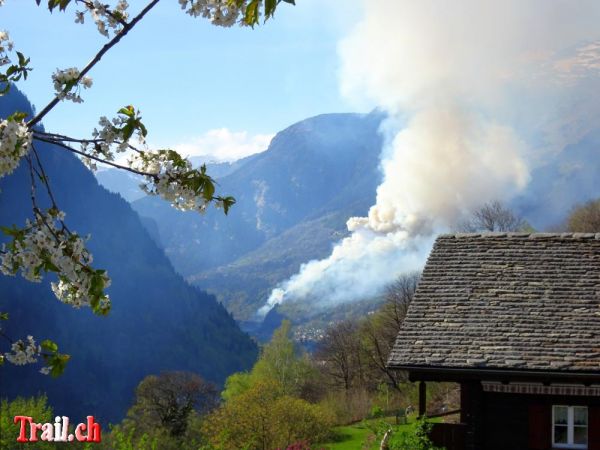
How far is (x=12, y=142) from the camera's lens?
3168 mm

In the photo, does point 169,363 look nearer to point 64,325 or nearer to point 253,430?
point 64,325

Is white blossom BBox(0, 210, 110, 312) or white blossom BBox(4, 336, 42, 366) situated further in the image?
white blossom BBox(4, 336, 42, 366)

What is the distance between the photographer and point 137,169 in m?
3.92

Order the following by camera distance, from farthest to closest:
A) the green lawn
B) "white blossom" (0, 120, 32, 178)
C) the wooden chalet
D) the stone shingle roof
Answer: the green lawn
the stone shingle roof
the wooden chalet
"white blossom" (0, 120, 32, 178)

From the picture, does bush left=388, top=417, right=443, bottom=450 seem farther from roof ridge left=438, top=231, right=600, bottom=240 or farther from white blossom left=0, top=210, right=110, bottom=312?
white blossom left=0, top=210, right=110, bottom=312

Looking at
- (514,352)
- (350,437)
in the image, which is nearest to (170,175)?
(514,352)

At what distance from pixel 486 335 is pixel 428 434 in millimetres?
2157

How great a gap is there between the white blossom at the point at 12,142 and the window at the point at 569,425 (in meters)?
12.1

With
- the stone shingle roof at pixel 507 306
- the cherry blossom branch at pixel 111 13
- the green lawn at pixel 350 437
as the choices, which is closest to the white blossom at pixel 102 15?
the cherry blossom branch at pixel 111 13

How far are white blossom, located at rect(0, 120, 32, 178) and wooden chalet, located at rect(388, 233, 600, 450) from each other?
10.7 metres

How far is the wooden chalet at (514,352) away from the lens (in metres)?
12.9

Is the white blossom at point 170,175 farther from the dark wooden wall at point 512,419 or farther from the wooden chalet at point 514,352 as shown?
the dark wooden wall at point 512,419

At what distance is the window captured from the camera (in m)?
13.3

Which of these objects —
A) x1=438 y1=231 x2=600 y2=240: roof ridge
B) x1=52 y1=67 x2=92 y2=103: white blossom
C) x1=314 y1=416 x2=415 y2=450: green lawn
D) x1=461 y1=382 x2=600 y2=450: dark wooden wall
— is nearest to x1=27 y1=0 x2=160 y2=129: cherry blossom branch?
x1=52 y1=67 x2=92 y2=103: white blossom
